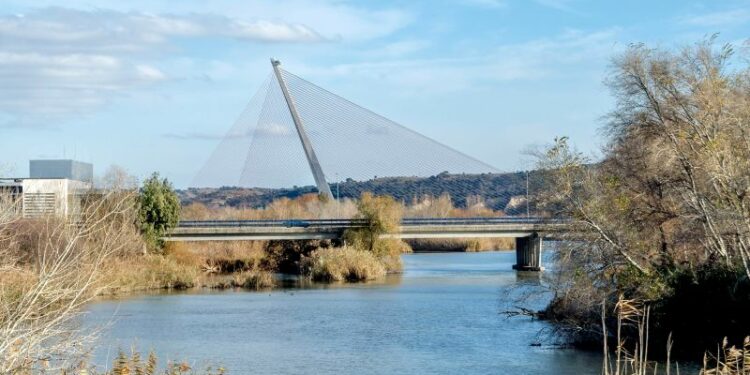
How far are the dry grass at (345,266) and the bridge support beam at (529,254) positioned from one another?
32.0 ft

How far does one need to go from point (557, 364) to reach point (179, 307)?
56.8 ft

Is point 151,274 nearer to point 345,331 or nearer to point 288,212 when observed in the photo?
point 345,331

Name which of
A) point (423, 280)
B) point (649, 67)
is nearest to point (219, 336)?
point (649, 67)

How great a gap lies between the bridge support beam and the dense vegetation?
96.9 ft

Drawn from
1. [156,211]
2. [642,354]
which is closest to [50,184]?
[156,211]

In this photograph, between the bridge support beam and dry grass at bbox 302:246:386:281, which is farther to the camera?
the bridge support beam

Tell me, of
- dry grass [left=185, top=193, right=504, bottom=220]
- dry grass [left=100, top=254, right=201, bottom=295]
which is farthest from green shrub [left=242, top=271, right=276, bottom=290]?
dry grass [left=185, top=193, right=504, bottom=220]

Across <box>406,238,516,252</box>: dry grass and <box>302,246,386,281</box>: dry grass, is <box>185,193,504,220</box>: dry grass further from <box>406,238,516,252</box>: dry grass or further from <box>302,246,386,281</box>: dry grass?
<box>302,246,386,281</box>: dry grass

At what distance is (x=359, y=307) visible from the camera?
3566 centimetres

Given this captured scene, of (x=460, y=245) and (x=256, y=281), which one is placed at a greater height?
(x=460, y=245)

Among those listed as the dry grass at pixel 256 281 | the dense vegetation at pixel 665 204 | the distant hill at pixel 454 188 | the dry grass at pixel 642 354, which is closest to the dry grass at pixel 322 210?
the distant hill at pixel 454 188

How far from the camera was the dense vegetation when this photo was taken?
75.9 ft

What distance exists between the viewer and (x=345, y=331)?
95.4 ft

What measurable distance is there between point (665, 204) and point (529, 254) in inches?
1251
